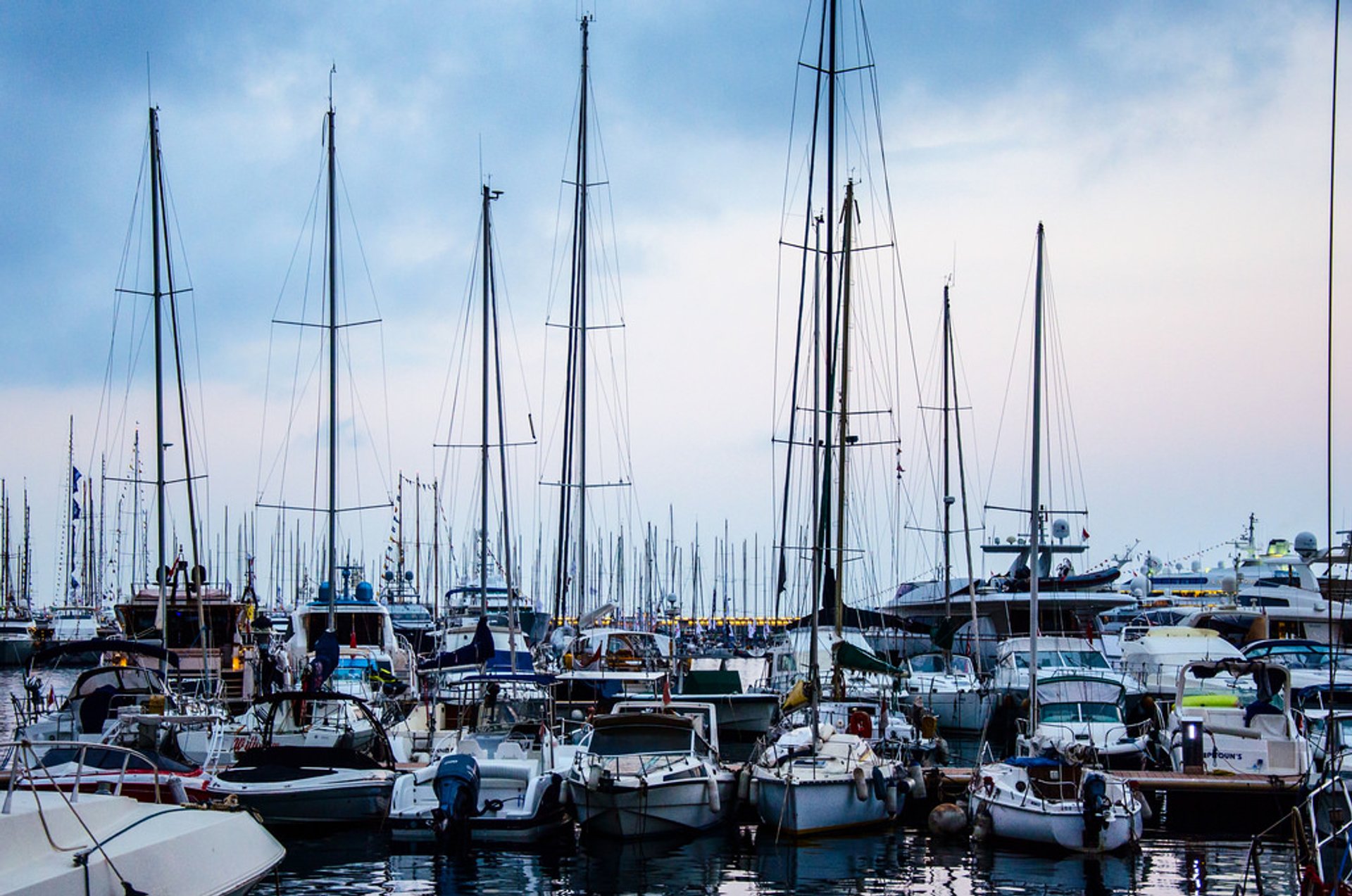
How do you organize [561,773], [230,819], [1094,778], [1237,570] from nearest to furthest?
[230,819] → [1094,778] → [561,773] → [1237,570]

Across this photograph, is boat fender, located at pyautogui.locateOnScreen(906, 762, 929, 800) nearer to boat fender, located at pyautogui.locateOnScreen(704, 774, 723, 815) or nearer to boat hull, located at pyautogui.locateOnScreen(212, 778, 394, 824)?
boat fender, located at pyautogui.locateOnScreen(704, 774, 723, 815)

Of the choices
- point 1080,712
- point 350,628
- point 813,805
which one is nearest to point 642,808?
point 813,805

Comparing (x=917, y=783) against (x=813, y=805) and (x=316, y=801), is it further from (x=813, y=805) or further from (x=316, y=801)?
(x=316, y=801)

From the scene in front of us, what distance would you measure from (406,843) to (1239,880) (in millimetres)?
12935

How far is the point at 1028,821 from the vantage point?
71.9 feet

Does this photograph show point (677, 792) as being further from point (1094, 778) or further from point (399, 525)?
point (399, 525)

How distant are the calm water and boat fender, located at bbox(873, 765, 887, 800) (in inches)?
26.0

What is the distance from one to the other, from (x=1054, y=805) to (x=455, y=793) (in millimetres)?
9598

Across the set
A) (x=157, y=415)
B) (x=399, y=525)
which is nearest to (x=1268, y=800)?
(x=157, y=415)

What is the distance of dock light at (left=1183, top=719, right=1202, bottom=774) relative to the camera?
1064 inches

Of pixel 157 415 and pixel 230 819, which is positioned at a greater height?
pixel 157 415

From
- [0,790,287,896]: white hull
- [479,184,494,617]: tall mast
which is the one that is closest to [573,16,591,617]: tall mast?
[479,184,494,617]: tall mast

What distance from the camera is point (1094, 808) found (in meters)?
21.4

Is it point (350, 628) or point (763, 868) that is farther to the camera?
point (350, 628)
